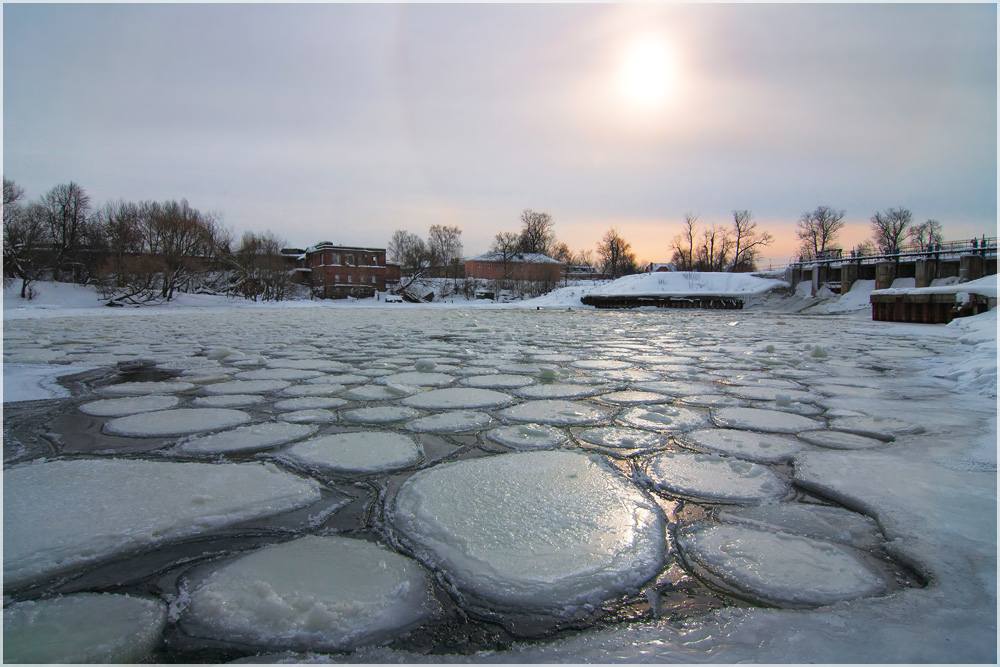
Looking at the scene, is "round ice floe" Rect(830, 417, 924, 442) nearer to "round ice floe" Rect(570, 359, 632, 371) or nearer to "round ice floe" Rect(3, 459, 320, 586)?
"round ice floe" Rect(570, 359, 632, 371)

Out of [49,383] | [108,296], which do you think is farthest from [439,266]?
[49,383]

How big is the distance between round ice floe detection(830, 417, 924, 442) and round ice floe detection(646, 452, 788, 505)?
0.73 m

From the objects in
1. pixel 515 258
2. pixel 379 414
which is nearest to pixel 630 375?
pixel 379 414

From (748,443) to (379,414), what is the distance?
1549 millimetres

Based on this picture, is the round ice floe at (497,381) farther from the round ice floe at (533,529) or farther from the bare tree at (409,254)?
the bare tree at (409,254)

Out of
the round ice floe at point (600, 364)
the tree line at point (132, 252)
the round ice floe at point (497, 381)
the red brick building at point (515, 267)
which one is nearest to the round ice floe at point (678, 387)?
the round ice floe at point (600, 364)

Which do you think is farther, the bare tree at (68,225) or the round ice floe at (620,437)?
the bare tree at (68,225)

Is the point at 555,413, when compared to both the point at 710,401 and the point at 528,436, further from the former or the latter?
the point at 710,401

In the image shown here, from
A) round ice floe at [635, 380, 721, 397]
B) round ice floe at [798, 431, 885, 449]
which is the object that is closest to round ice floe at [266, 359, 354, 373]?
round ice floe at [635, 380, 721, 397]

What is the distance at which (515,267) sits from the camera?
1323 inches

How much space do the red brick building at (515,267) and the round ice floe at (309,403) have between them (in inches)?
1153

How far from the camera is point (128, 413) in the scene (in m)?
2.19

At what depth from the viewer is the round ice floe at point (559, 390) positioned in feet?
8.61

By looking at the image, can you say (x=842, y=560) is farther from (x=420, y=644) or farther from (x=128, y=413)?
(x=128, y=413)
